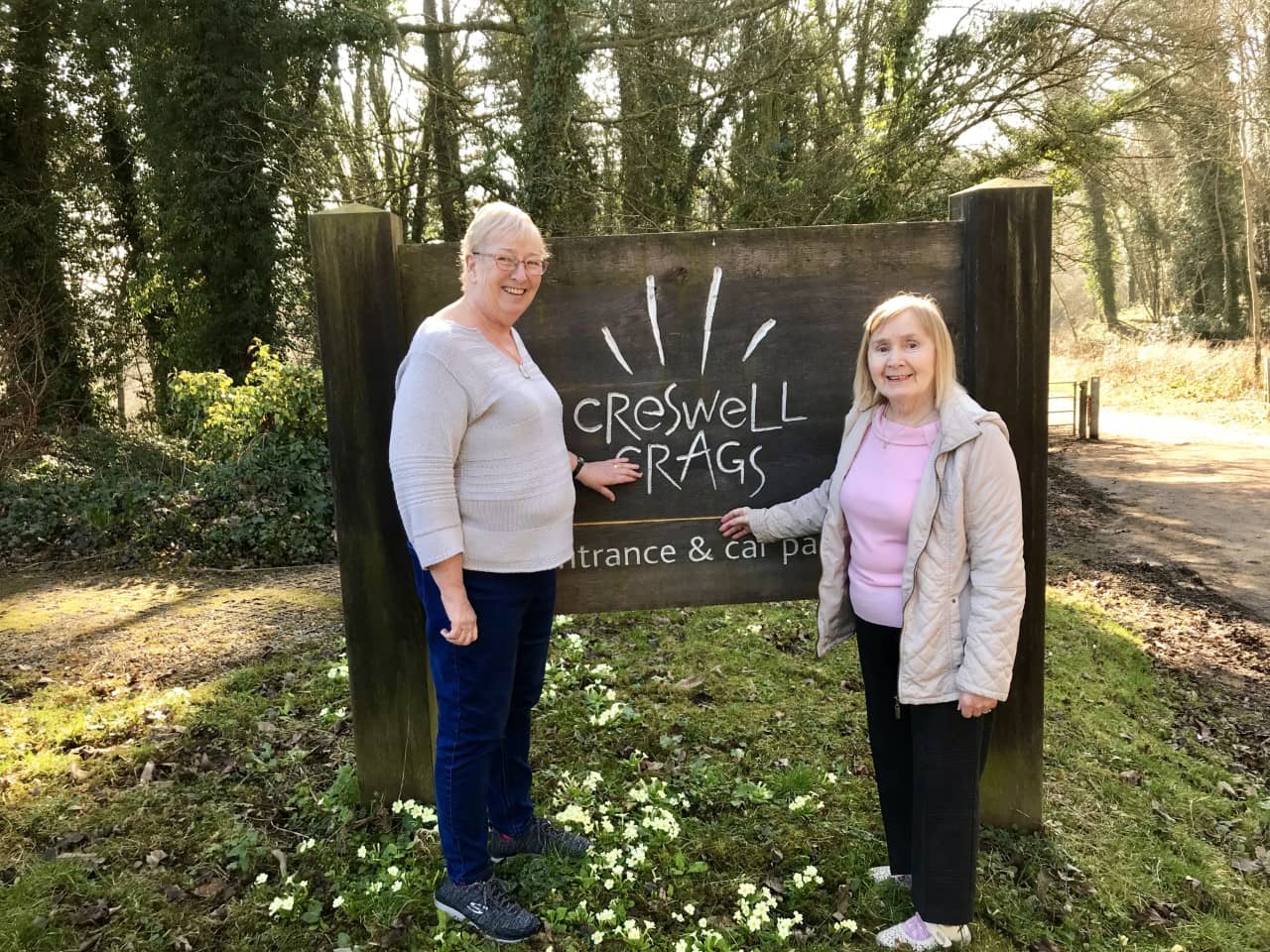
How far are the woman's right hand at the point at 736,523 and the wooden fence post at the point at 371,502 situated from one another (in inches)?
43.7

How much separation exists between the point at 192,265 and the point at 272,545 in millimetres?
7140

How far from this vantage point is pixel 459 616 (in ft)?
7.51

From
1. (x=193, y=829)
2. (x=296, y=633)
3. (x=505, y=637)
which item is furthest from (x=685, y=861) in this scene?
(x=296, y=633)

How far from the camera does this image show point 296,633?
5.37 m

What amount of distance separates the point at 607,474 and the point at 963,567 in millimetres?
1180

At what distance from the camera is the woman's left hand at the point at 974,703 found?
2.28m

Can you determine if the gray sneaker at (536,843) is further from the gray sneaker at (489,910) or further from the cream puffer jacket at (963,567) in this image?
the cream puffer jacket at (963,567)

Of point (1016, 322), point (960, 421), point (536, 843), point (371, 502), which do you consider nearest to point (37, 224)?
point (371, 502)

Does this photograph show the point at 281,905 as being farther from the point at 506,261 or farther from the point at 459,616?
the point at 506,261

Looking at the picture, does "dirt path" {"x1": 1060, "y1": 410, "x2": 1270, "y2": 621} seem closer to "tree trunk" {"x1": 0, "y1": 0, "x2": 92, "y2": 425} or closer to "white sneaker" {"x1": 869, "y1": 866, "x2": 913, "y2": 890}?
"white sneaker" {"x1": 869, "y1": 866, "x2": 913, "y2": 890}

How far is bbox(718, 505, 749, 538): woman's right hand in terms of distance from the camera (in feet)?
9.80

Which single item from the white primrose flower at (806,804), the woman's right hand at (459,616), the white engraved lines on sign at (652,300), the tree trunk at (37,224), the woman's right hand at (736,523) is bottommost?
the white primrose flower at (806,804)

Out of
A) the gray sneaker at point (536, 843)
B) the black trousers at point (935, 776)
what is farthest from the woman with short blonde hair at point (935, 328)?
the gray sneaker at point (536, 843)

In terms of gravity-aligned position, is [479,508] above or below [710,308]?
below
